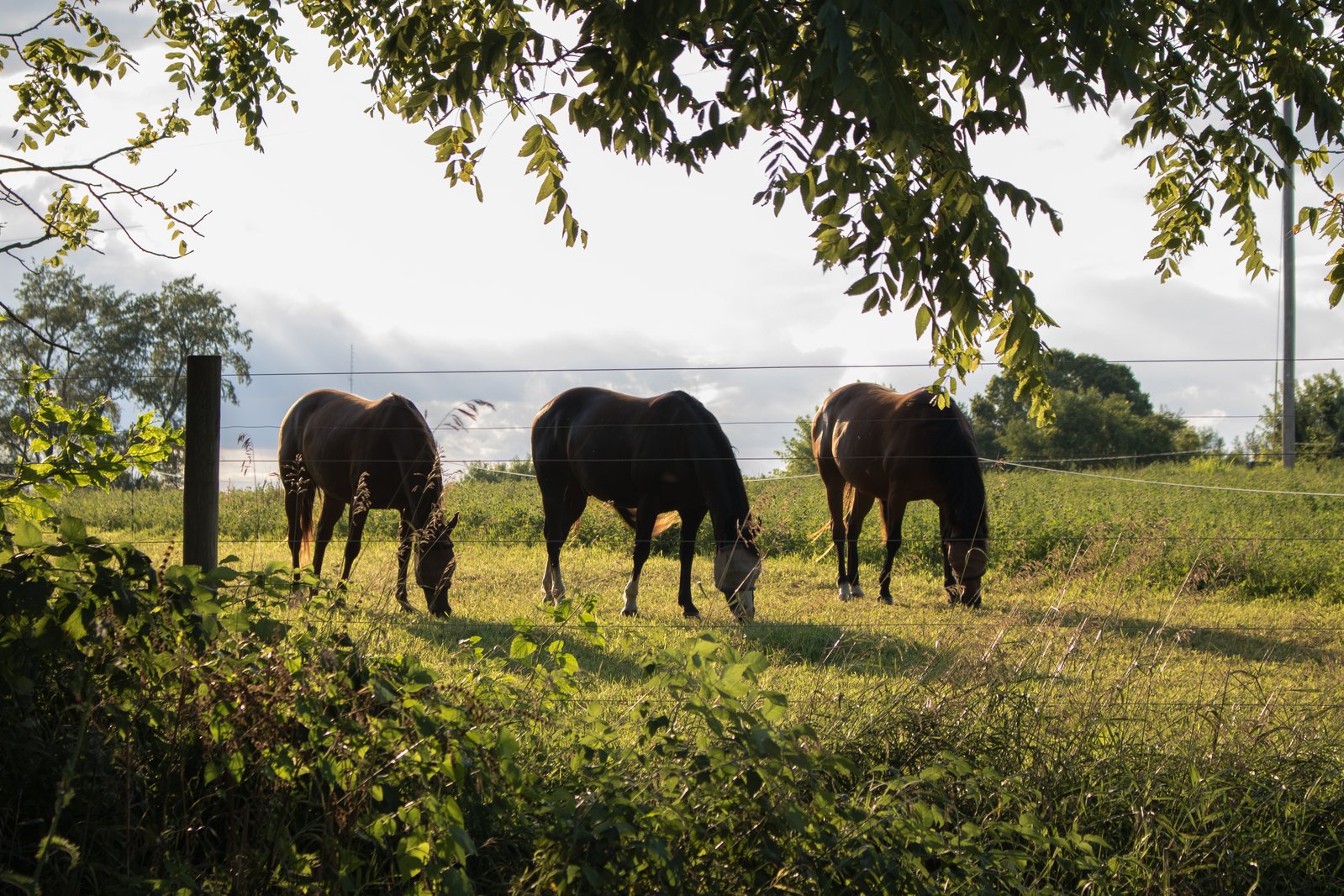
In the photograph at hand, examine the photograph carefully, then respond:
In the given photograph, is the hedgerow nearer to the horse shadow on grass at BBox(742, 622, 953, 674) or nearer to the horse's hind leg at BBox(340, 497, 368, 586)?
the horse's hind leg at BBox(340, 497, 368, 586)

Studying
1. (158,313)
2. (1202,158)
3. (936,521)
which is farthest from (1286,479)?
(158,313)

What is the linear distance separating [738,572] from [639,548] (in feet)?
3.40

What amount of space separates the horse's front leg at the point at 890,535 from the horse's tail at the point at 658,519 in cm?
184

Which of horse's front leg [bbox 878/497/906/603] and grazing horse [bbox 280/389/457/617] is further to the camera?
horse's front leg [bbox 878/497/906/603]

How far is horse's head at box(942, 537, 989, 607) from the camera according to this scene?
27.8 ft

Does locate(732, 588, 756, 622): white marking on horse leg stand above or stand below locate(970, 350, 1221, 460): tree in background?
below

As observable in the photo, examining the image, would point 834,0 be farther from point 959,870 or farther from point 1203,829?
point 1203,829

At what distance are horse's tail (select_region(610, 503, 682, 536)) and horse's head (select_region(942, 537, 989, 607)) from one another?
7.67 ft

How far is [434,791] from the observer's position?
2.69 metres

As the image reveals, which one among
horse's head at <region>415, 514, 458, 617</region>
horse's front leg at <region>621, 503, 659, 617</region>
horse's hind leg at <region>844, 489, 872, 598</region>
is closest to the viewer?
horse's head at <region>415, 514, 458, 617</region>

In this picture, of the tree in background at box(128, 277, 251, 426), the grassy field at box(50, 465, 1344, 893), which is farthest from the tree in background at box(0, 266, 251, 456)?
the grassy field at box(50, 465, 1344, 893)

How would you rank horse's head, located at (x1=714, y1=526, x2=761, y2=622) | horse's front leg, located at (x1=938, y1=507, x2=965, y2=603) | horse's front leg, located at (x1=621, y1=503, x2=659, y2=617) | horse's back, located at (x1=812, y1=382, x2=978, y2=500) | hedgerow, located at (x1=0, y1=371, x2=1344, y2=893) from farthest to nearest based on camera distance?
horse's back, located at (x1=812, y1=382, x2=978, y2=500)
horse's front leg, located at (x1=938, y1=507, x2=965, y2=603)
horse's front leg, located at (x1=621, y1=503, x2=659, y2=617)
horse's head, located at (x1=714, y1=526, x2=761, y2=622)
hedgerow, located at (x1=0, y1=371, x2=1344, y2=893)

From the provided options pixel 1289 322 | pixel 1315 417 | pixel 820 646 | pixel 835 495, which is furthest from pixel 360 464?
pixel 1315 417

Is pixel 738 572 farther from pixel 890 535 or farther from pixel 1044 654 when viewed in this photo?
pixel 1044 654
